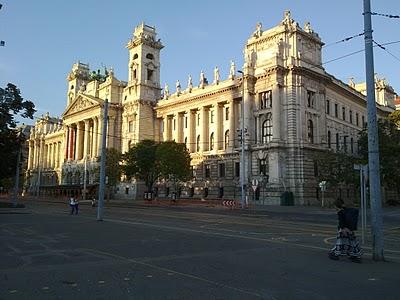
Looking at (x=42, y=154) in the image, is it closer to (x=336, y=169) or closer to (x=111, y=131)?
(x=111, y=131)

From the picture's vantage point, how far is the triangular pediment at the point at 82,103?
101125 mm

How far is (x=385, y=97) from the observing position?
101 m

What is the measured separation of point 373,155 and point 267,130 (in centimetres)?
5547

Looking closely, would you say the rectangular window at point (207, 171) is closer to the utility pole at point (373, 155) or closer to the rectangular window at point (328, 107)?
the rectangular window at point (328, 107)

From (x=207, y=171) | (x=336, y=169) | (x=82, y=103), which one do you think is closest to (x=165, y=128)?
(x=207, y=171)

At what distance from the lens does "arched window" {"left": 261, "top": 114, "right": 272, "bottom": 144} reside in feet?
220

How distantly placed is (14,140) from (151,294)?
3567cm

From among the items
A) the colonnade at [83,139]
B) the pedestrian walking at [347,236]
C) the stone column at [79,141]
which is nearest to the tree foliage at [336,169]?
the pedestrian walking at [347,236]

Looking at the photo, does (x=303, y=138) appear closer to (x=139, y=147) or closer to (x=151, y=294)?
(x=139, y=147)

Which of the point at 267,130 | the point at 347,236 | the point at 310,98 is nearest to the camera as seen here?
the point at 347,236

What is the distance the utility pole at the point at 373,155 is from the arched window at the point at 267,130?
5369cm

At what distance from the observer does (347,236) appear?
479 inches

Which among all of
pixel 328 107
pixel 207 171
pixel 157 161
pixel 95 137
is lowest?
pixel 207 171

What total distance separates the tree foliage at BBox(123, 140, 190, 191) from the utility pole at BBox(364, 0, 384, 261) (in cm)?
5335
